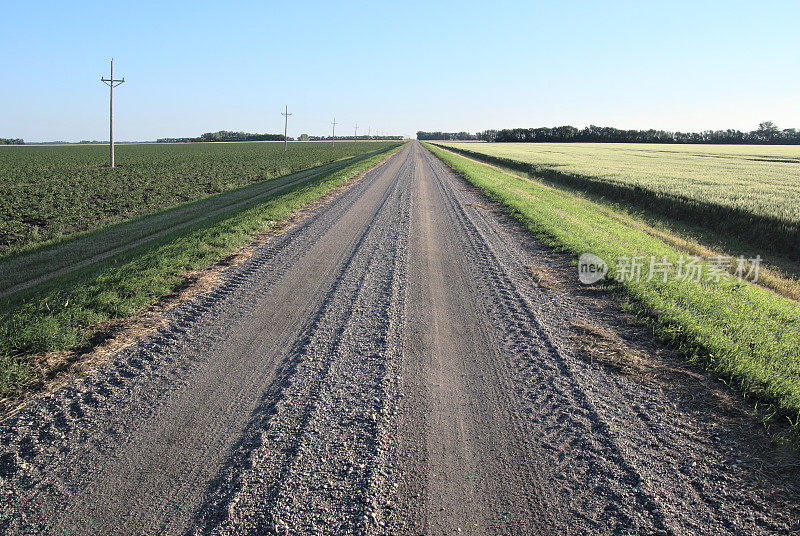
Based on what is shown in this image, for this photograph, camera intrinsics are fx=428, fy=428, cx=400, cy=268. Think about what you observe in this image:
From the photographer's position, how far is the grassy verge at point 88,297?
4598 mm

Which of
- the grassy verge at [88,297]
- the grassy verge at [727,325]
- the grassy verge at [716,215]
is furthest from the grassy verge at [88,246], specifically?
the grassy verge at [716,215]

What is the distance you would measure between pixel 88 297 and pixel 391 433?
5.01m

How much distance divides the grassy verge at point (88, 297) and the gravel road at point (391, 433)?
739mm

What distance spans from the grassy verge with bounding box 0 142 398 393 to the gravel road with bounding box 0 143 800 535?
0.74 metres

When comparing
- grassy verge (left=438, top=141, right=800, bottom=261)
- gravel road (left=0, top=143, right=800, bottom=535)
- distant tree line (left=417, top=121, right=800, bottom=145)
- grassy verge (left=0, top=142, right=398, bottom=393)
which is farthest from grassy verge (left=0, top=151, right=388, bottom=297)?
distant tree line (left=417, top=121, right=800, bottom=145)

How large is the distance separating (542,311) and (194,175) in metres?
30.8

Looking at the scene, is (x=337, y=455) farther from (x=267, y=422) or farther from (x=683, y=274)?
(x=683, y=274)

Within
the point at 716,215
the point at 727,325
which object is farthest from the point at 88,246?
the point at 716,215

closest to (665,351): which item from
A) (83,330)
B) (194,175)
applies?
(83,330)

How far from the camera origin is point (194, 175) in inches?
1217

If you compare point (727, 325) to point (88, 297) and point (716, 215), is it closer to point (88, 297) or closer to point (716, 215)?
point (88, 297)

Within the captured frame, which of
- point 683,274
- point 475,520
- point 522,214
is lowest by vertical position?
point 475,520

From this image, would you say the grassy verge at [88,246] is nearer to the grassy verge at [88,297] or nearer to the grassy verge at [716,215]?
the grassy verge at [88,297]

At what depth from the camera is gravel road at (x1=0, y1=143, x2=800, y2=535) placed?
9.02ft
